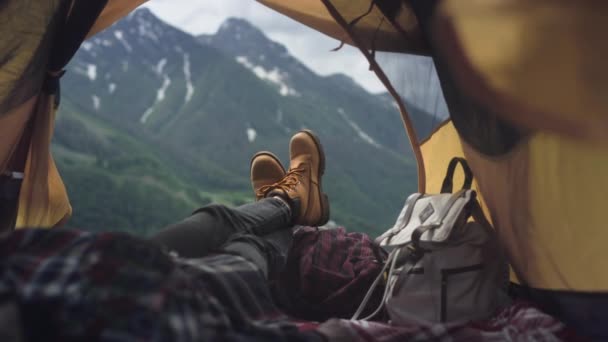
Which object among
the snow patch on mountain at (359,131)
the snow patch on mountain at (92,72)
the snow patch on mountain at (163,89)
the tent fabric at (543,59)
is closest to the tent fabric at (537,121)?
the tent fabric at (543,59)

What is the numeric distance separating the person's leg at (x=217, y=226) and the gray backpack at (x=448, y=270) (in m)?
0.33

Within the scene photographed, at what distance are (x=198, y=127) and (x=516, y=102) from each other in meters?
43.4

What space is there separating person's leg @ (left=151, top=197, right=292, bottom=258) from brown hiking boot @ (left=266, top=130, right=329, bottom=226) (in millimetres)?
164

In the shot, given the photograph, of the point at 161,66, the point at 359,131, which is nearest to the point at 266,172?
the point at 359,131

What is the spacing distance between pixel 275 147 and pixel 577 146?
3924 centimetres

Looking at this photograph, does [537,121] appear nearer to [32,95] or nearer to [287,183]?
[287,183]

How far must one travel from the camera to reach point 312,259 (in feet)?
4.62

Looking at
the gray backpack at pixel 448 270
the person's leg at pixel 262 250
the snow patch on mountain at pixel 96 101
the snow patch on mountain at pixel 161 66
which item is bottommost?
the snow patch on mountain at pixel 96 101

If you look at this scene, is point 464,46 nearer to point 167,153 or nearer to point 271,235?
point 271,235

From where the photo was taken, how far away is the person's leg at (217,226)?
0.97m

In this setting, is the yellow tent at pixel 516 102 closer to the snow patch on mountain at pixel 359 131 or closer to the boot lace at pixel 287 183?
the boot lace at pixel 287 183

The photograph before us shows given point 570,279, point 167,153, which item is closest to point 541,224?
point 570,279

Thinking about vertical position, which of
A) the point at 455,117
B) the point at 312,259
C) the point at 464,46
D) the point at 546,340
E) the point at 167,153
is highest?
the point at 464,46

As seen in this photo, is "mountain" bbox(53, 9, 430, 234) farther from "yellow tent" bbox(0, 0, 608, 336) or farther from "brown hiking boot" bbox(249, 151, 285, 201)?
"yellow tent" bbox(0, 0, 608, 336)
